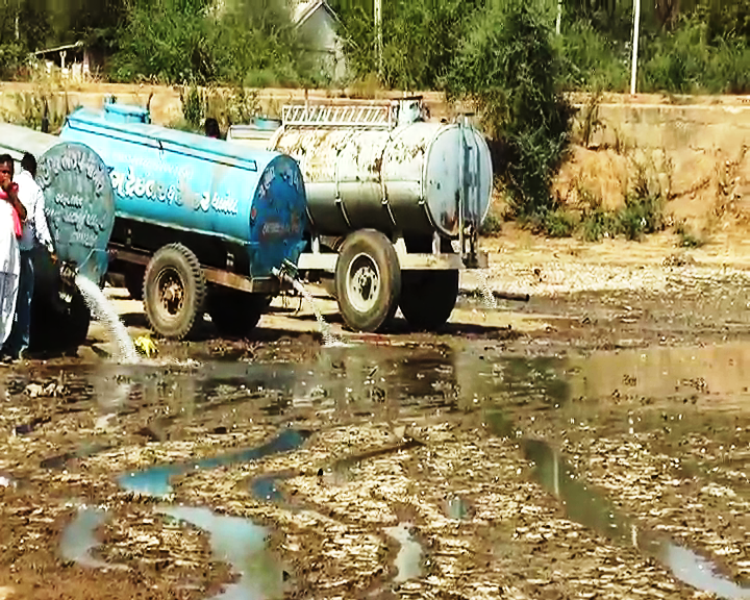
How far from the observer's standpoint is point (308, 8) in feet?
181

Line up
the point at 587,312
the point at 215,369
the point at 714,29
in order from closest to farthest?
1. the point at 215,369
2. the point at 587,312
3. the point at 714,29

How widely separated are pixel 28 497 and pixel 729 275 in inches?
748

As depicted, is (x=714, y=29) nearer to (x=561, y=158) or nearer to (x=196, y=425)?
(x=561, y=158)

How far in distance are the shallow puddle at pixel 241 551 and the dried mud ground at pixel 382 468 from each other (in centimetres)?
2

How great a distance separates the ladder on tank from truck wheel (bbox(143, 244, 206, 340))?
3156mm

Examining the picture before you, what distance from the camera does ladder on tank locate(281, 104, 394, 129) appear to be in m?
19.7

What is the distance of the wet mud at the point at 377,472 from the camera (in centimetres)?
793

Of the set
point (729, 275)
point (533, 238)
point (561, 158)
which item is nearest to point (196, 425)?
point (729, 275)

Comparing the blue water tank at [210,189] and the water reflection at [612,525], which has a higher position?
the blue water tank at [210,189]

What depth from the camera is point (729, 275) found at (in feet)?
88.3

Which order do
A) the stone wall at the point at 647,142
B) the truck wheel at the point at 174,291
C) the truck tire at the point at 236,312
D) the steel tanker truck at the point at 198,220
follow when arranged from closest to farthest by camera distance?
the truck wheel at the point at 174,291
the steel tanker truck at the point at 198,220
the truck tire at the point at 236,312
the stone wall at the point at 647,142

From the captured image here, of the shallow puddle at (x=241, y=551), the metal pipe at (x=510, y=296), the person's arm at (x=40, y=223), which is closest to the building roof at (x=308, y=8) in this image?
the metal pipe at (x=510, y=296)

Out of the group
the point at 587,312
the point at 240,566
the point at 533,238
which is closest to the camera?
the point at 240,566

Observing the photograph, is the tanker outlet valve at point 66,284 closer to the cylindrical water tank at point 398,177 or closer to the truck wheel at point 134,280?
the truck wheel at point 134,280
